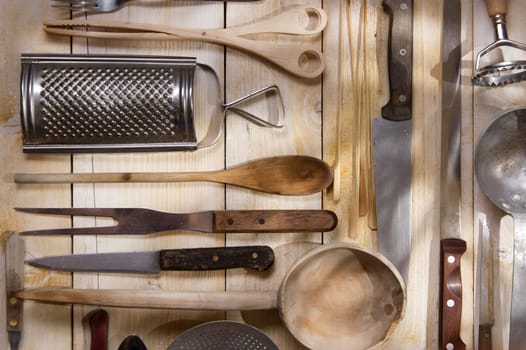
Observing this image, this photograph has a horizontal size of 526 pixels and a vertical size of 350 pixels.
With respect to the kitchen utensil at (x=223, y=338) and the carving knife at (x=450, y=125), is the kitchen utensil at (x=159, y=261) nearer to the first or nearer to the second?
the kitchen utensil at (x=223, y=338)

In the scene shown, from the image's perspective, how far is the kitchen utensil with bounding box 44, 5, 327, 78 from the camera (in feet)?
3.86

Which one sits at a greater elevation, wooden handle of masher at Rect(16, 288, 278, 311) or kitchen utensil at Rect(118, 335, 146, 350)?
wooden handle of masher at Rect(16, 288, 278, 311)

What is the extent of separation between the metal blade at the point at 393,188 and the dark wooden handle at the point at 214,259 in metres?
0.24

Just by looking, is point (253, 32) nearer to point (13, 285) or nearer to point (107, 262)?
point (107, 262)

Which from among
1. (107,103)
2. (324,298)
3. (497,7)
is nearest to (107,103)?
(107,103)

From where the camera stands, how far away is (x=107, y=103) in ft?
3.78

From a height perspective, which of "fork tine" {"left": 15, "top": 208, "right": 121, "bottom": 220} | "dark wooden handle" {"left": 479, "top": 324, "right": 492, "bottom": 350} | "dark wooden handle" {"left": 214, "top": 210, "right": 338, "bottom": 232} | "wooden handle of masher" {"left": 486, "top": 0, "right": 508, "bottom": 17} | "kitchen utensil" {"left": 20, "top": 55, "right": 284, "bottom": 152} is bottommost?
"dark wooden handle" {"left": 479, "top": 324, "right": 492, "bottom": 350}

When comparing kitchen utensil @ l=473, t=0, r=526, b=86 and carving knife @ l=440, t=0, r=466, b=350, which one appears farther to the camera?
carving knife @ l=440, t=0, r=466, b=350

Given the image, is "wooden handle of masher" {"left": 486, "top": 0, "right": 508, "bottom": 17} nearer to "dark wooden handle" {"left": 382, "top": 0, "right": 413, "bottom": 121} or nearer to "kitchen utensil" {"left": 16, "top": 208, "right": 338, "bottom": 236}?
"dark wooden handle" {"left": 382, "top": 0, "right": 413, "bottom": 121}

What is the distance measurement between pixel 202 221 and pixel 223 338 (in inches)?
8.9

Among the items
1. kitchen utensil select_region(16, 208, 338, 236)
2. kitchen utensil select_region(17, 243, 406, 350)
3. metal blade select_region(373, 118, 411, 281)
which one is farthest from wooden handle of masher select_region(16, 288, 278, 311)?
metal blade select_region(373, 118, 411, 281)

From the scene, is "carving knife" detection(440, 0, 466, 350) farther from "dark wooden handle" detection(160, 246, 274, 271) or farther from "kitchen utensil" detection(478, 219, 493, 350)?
"dark wooden handle" detection(160, 246, 274, 271)

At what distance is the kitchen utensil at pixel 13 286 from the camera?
1.17 m

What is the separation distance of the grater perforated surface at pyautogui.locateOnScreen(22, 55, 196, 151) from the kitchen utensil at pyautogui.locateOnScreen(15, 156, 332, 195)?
0.22 ft
